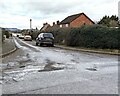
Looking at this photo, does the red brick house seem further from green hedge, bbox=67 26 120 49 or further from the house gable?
green hedge, bbox=67 26 120 49

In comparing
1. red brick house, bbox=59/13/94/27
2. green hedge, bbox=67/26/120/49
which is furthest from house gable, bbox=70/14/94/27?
green hedge, bbox=67/26/120/49

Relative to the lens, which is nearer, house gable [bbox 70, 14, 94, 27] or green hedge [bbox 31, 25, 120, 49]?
green hedge [bbox 31, 25, 120, 49]

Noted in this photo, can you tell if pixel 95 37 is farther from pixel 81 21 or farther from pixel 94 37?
pixel 81 21

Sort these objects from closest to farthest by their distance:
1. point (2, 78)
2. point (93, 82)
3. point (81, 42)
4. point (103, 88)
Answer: point (103, 88), point (93, 82), point (2, 78), point (81, 42)

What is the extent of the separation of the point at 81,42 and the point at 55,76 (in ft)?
60.2

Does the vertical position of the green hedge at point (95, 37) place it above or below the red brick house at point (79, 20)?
below

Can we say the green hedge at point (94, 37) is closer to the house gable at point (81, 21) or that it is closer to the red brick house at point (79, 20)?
the red brick house at point (79, 20)

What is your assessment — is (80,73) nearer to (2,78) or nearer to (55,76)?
(55,76)

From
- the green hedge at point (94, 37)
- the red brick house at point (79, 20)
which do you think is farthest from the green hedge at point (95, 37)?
the red brick house at point (79, 20)

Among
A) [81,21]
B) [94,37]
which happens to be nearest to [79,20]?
[81,21]

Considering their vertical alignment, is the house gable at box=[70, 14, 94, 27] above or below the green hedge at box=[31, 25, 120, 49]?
above

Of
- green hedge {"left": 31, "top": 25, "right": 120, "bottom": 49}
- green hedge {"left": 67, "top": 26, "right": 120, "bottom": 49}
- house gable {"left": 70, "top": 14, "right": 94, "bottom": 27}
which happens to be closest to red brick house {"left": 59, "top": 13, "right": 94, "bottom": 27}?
house gable {"left": 70, "top": 14, "right": 94, "bottom": 27}

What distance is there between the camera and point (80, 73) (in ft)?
33.0

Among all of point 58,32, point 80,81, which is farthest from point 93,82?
point 58,32
